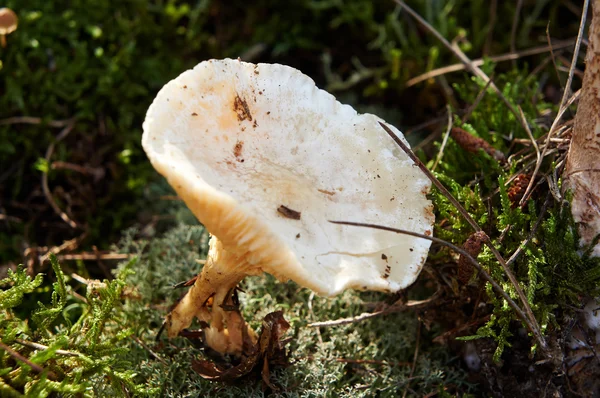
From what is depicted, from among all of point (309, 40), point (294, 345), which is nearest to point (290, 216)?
point (294, 345)

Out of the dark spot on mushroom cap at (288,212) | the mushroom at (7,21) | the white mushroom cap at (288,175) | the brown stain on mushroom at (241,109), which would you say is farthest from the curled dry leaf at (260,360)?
the mushroom at (7,21)

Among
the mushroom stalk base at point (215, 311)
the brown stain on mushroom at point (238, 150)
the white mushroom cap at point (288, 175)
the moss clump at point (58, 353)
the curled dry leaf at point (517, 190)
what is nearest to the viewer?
the white mushroom cap at point (288, 175)

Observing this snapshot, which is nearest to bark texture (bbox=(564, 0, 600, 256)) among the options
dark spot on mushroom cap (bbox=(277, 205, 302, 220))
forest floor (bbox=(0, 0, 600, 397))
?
forest floor (bbox=(0, 0, 600, 397))

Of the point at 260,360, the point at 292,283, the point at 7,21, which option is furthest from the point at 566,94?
the point at 7,21

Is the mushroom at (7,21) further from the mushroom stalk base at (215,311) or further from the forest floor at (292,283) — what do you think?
the mushroom stalk base at (215,311)

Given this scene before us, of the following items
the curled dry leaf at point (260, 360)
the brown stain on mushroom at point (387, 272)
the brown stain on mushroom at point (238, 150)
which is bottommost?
the curled dry leaf at point (260, 360)

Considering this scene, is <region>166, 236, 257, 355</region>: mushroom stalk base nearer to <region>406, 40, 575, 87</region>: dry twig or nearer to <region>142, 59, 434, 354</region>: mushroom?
<region>142, 59, 434, 354</region>: mushroom

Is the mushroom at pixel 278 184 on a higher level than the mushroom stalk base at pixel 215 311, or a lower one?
higher

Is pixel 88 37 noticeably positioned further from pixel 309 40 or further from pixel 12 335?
pixel 12 335
